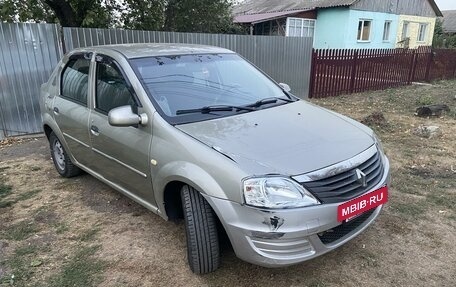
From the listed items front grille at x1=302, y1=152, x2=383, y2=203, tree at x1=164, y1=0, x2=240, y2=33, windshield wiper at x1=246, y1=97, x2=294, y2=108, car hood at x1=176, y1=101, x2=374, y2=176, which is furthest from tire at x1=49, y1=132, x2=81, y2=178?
tree at x1=164, y1=0, x2=240, y2=33

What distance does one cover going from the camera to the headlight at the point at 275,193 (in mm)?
2256

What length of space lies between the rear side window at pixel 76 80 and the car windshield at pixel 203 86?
2.75 ft

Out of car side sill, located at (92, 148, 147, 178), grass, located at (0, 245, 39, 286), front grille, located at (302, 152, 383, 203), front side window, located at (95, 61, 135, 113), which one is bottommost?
grass, located at (0, 245, 39, 286)

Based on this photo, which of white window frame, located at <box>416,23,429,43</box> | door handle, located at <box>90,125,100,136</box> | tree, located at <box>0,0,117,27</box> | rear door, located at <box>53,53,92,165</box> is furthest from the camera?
white window frame, located at <box>416,23,429,43</box>

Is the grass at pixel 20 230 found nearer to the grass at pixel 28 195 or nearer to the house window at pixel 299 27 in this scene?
the grass at pixel 28 195

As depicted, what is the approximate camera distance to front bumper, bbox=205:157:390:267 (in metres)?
2.24

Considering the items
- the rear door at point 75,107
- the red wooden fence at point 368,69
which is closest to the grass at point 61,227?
the rear door at point 75,107

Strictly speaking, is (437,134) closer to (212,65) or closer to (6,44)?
(212,65)

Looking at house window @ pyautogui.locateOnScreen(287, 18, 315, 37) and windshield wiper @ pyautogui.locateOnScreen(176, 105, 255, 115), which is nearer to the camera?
windshield wiper @ pyautogui.locateOnScreen(176, 105, 255, 115)

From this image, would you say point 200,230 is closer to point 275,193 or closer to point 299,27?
point 275,193

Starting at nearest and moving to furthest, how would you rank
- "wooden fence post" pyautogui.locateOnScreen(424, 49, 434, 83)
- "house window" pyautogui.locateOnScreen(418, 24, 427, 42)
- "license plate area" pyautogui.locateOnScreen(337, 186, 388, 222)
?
"license plate area" pyautogui.locateOnScreen(337, 186, 388, 222) → "wooden fence post" pyautogui.locateOnScreen(424, 49, 434, 83) → "house window" pyautogui.locateOnScreen(418, 24, 427, 42)

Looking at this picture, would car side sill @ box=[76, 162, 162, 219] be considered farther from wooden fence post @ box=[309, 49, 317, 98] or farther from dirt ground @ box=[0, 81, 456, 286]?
wooden fence post @ box=[309, 49, 317, 98]

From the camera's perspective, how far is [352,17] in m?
19.9

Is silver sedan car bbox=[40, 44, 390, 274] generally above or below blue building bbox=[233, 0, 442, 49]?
below
